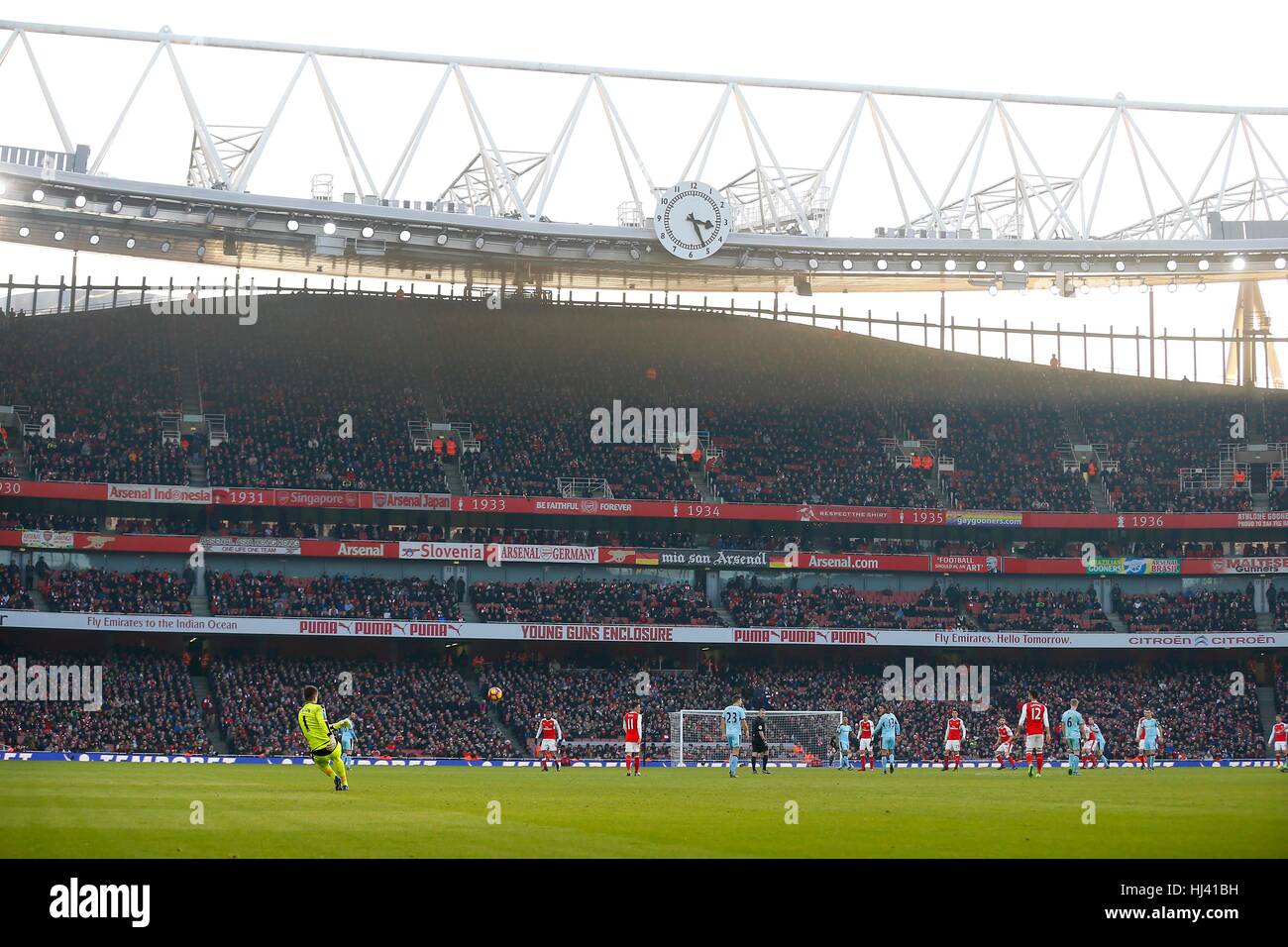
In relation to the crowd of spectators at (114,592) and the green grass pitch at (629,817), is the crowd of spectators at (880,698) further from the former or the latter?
the green grass pitch at (629,817)

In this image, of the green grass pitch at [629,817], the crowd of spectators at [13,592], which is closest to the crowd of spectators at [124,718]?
the crowd of spectators at [13,592]

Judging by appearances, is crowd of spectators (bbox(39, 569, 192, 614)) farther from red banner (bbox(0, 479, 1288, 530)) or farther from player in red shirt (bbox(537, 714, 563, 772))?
player in red shirt (bbox(537, 714, 563, 772))

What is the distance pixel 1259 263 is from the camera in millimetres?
58750

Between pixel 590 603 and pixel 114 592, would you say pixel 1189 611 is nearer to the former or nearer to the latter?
pixel 590 603

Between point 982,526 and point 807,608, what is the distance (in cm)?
950

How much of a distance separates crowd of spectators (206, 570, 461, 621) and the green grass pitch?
831 inches

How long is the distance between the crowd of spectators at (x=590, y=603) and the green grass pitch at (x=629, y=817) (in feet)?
75.3

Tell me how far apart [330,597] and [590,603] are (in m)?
9.92

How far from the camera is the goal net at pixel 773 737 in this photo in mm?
51250

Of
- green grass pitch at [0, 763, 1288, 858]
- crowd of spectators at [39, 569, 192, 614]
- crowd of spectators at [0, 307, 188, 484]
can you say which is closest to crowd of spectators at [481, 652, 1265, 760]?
crowd of spectators at [39, 569, 192, 614]

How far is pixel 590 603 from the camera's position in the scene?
58.1 m

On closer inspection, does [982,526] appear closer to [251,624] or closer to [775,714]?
[775,714]
